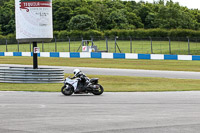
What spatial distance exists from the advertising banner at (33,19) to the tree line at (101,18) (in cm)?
6154

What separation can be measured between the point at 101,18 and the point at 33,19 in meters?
73.4

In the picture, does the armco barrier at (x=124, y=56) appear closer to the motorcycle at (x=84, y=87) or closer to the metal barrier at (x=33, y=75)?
the metal barrier at (x=33, y=75)

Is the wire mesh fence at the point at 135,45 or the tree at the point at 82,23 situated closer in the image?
the wire mesh fence at the point at 135,45

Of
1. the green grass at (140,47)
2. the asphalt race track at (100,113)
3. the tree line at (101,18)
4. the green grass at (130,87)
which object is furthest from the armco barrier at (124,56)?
the tree line at (101,18)

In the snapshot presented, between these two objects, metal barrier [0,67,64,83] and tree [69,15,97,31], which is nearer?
metal barrier [0,67,64,83]

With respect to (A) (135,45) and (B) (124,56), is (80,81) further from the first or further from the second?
(A) (135,45)

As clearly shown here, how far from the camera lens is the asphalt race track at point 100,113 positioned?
8797 mm

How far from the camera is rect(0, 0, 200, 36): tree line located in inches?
3356

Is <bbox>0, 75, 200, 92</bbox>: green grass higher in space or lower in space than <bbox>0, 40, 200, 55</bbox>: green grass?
lower

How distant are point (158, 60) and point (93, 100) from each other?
23.2 metres

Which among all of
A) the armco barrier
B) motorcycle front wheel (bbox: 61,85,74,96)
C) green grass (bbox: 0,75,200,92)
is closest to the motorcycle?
motorcycle front wheel (bbox: 61,85,74,96)

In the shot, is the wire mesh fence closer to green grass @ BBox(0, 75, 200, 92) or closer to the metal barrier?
green grass @ BBox(0, 75, 200, 92)

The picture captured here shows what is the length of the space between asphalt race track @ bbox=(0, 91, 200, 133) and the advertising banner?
5.85m

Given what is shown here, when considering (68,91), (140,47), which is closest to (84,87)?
(68,91)
